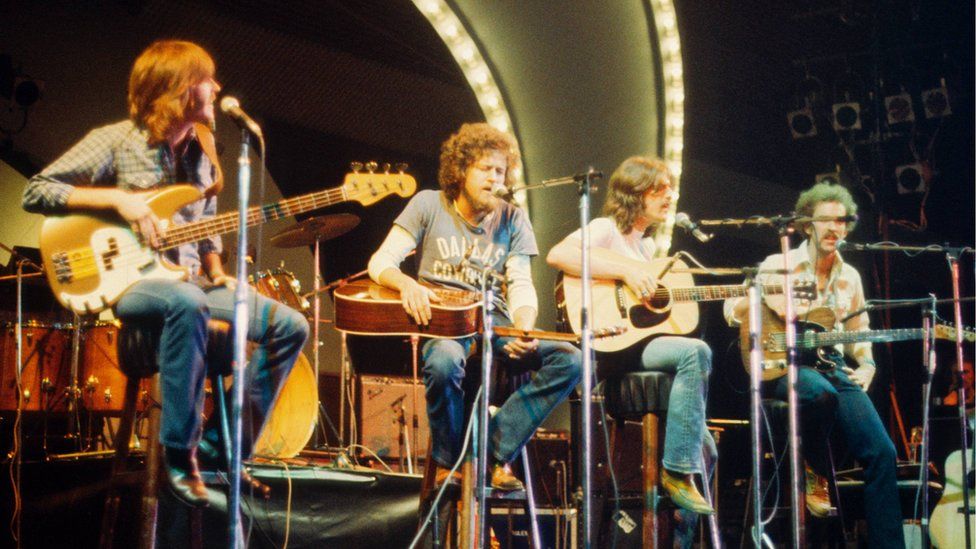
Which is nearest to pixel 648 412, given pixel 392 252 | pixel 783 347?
pixel 783 347

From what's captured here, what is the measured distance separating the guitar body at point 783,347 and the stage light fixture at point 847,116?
4.16m

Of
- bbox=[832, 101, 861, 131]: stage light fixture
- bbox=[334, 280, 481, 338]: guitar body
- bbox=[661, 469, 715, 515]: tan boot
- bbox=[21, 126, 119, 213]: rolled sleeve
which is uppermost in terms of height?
bbox=[832, 101, 861, 131]: stage light fixture

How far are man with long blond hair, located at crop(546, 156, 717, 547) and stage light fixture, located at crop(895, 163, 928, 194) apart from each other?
479 cm

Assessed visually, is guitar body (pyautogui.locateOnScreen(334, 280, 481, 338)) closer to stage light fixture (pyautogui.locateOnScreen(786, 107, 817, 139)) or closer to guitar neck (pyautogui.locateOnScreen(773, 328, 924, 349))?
guitar neck (pyautogui.locateOnScreen(773, 328, 924, 349))

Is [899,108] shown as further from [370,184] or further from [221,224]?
[221,224]

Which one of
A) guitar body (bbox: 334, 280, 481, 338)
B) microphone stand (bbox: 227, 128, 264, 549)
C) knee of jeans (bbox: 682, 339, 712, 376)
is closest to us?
microphone stand (bbox: 227, 128, 264, 549)

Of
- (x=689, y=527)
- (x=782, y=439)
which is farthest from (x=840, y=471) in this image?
(x=689, y=527)

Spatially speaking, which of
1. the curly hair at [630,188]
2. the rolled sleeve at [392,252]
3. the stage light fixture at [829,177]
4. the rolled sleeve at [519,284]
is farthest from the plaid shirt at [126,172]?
the stage light fixture at [829,177]

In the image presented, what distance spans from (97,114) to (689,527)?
6.00 meters

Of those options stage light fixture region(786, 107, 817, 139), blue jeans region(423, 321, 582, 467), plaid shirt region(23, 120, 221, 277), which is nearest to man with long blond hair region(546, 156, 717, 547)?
blue jeans region(423, 321, 582, 467)

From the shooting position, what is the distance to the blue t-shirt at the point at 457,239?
489 centimetres

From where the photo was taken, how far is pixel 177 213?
13.1 feet

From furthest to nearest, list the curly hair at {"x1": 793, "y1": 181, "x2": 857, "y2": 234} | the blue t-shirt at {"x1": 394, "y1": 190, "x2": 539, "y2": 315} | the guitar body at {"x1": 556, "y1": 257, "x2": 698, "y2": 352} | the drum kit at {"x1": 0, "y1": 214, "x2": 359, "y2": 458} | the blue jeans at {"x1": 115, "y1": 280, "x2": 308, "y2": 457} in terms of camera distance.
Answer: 1. the drum kit at {"x1": 0, "y1": 214, "x2": 359, "y2": 458}
2. the curly hair at {"x1": 793, "y1": 181, "x2": 857, "y2": 234}
3. the guitar body at {"x1": 556, "y1": 257, "x2": 698, "y2": 352}
4. the blue t-shirt at {"x1": 394, "y1": 190, "x2": 539, "y2": 315}
5. the blue jeans at {"x1": 115, "y1": 280, "x2": 308, "y2": 457}

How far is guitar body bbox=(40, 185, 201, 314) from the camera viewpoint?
370 centimetres
